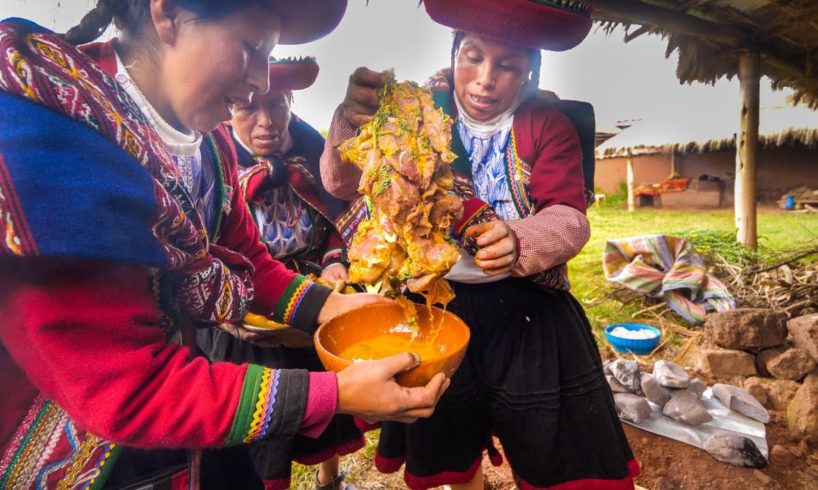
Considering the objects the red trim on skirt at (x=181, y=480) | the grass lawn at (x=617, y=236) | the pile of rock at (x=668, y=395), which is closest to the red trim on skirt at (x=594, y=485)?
the red trim on skirt at (x=181, y=480)

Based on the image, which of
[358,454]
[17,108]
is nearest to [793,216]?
[358,454]

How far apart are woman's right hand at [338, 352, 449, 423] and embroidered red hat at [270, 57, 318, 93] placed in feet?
5.70

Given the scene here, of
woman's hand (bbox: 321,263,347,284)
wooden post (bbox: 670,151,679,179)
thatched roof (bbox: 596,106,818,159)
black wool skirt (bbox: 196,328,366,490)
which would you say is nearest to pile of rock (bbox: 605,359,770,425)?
black wool skirt (bbox: 196,328,366,490)

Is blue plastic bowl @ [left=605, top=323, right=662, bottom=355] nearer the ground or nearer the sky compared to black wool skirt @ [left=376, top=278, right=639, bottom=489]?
nearer the ground

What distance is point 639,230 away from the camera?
11.7 m

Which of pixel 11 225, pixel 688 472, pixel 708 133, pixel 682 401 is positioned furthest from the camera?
pixel 708 133

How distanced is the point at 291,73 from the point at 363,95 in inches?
35.9

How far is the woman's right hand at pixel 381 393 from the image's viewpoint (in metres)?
1.18

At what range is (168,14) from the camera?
117 centimetres

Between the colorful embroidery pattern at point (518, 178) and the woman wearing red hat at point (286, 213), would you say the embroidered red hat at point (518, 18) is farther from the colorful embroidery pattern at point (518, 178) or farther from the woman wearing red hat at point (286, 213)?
the woman wearing red hat at point (286, 213)

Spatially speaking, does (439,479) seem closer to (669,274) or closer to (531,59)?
(531,59)

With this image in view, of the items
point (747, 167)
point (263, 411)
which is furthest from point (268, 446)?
point (747, 167)

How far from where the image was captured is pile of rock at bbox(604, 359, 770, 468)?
2.98 m

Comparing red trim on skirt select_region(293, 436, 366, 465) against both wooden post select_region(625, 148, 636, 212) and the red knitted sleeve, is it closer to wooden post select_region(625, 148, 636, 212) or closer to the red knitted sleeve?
the red knitted sleeve
